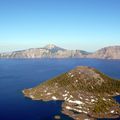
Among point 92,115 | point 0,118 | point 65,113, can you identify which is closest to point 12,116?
point 0,118

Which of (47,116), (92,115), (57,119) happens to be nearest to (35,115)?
(47,116)

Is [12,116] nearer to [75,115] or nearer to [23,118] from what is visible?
[23,118]

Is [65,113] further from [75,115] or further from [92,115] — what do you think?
[92,115]

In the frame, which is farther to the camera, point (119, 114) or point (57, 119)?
point (119, 114)

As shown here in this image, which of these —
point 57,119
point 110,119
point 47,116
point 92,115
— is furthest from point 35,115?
point 110,119

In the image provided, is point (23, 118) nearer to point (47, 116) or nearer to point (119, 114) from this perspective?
point (47, 116)

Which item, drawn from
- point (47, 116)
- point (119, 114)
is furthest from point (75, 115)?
point (119, 114)

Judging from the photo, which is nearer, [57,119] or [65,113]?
[57,119]
